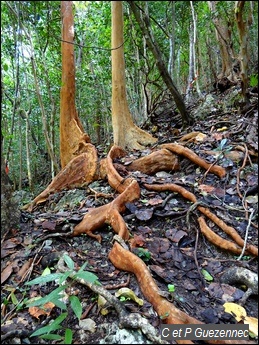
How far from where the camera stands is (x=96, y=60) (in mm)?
10367

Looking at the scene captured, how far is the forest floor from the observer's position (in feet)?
7.37

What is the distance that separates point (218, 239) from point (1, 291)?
2.09 meters

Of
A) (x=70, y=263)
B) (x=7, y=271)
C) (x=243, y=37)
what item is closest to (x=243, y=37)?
(x=243, y=37)

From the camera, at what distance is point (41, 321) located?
2.27 meters

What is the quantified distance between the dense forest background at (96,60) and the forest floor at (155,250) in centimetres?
266

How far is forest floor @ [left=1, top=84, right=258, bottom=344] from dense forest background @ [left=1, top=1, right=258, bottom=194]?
8.71 ft

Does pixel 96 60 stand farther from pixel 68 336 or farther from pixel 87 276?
pixel 68 336

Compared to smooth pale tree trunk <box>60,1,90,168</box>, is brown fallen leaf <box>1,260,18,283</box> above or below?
below

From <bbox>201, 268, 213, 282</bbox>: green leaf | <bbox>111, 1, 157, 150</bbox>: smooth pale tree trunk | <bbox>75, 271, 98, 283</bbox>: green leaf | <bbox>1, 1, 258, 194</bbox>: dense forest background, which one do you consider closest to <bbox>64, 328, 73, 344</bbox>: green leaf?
<bbox>75, 271, 98, 283</bbox>: green leaf

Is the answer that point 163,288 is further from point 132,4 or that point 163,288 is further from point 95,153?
point 132,4

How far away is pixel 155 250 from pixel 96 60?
29.1 feet

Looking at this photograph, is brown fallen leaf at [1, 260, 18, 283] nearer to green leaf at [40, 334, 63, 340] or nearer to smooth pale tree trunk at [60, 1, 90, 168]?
green leaf at [40, 334, 63, 340]

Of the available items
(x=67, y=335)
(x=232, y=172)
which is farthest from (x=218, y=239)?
(x=67, y=335)

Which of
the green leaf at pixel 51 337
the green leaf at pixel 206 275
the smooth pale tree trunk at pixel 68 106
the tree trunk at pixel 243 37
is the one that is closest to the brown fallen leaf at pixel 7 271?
the green leaf at pixel 51 337
